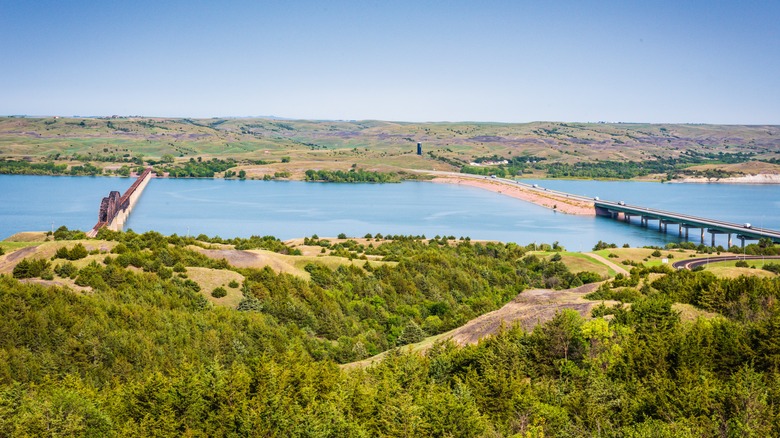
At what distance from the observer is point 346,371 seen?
96.0ft

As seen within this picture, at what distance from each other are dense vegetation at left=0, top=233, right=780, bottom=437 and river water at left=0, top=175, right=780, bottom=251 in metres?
47.5

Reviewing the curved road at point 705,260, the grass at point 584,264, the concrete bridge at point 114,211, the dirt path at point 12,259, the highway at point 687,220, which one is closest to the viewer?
the dirt path at point 12,259

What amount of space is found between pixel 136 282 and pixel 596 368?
26103mm

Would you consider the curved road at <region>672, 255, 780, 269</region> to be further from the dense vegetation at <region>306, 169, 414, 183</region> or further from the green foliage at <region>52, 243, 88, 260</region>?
the dense vegetation at <region>306, 169, 414, 183</region>

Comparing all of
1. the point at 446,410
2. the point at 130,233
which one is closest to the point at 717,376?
the point at 446,410

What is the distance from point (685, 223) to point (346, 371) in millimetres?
79829

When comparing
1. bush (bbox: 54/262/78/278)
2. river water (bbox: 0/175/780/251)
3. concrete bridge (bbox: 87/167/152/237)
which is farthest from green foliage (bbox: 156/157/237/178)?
bush (bbox: 54/262/78/278)

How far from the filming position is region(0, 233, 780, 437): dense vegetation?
18.5m

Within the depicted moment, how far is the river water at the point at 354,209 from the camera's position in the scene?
9362 centimetres

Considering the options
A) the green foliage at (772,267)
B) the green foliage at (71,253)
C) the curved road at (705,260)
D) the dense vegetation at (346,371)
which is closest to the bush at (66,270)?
the dense vegetation at (346,371)

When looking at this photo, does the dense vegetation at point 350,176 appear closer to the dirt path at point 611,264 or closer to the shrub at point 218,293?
the dirt path at point 611,264

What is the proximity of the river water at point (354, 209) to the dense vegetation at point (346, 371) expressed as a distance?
47.5 m

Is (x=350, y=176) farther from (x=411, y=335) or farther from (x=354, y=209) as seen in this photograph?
(x=411, y=335)

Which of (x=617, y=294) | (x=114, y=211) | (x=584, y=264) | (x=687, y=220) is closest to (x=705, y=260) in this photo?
(x=584, y=264)
